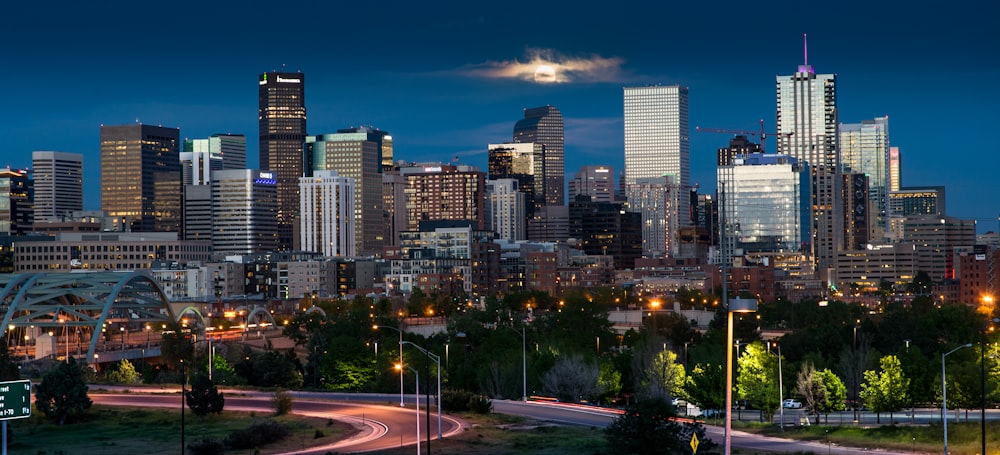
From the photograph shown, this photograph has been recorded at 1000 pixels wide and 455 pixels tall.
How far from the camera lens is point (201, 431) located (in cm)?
9800

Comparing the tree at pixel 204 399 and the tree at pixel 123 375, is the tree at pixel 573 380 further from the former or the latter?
the tree at pixel 123 375

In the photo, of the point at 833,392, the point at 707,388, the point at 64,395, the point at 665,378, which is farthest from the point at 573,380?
the point at 64,395

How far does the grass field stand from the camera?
90.6 meters

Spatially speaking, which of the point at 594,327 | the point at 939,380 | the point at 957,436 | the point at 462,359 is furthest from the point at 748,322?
the point at 957,436

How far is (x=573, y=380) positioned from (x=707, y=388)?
1489 cm

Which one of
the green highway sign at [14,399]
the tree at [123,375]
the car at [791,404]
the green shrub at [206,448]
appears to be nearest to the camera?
the green highway sign at [14,399]

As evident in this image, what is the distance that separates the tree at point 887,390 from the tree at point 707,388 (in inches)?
446

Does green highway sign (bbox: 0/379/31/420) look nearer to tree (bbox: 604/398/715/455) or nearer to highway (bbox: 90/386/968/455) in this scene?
highway (bbox: 90/386/968/455)

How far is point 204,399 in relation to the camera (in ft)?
344

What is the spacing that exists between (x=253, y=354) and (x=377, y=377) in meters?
30.6

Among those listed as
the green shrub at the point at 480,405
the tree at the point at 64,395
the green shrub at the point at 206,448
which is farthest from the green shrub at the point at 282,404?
the green shrub at the point at 206,448

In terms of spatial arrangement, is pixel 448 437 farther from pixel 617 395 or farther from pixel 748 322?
pixel 748 322

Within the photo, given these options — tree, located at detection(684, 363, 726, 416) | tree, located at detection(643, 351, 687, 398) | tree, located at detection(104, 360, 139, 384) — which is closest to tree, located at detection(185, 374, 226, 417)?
tree, located at detection(643, 351, 687, 398)

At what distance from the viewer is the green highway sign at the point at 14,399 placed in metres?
62.7
